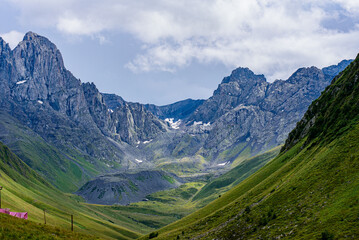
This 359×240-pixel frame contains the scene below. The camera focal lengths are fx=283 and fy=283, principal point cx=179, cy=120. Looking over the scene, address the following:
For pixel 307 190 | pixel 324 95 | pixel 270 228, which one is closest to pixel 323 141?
pixel 307 190

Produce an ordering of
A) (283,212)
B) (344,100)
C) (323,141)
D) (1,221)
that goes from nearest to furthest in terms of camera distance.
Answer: (1,221)
(283,212)
(323,141)
(344,100)

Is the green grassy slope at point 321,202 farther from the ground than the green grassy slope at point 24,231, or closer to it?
closer to it

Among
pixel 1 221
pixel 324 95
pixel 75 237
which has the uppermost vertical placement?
pixel 324 95

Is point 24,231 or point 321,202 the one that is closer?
point 24,231

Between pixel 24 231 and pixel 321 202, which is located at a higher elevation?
pixel 24 231

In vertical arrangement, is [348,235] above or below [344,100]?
below

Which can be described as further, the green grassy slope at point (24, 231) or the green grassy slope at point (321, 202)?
the green grassy slope at point (321, 202)

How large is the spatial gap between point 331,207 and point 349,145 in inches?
739

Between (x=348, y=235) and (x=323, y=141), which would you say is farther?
(x=323, y=141)

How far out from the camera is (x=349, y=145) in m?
51.6

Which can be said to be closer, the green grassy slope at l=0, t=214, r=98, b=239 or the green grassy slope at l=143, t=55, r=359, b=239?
the green grassy slope at l=0, t=214, r=98, b=239

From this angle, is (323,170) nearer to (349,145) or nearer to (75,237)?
(349,145)

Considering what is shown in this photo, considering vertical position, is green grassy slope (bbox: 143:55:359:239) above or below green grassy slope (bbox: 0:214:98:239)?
below

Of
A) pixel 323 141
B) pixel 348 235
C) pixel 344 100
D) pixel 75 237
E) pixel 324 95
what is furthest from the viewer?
pixel 324 95
